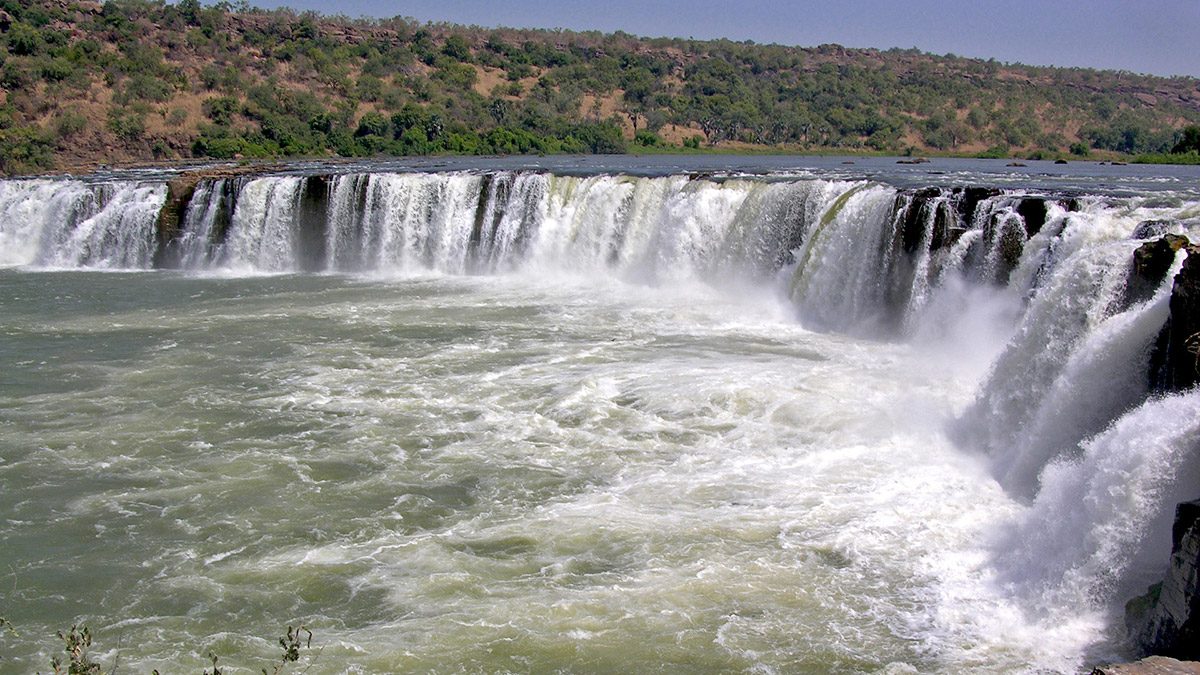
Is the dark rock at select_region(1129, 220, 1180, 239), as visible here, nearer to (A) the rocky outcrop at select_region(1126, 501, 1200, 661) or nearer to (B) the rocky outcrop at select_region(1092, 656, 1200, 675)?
(A) the rocky outcrop at select_region(1126, 501, 1200, 661)

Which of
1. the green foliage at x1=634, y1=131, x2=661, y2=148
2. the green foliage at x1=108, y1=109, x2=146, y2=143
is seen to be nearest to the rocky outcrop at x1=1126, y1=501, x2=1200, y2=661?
the green foliage at x1=108, y1=109, x2=146, y2=143

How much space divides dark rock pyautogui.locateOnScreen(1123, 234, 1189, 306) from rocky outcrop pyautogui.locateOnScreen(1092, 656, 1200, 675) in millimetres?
4835

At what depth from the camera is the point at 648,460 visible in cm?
861

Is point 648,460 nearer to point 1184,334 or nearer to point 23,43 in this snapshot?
point 1184,334

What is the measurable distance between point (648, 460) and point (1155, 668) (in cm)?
484

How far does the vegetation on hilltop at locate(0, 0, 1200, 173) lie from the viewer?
4269 cm

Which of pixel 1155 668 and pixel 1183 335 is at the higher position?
pixel 1183 335

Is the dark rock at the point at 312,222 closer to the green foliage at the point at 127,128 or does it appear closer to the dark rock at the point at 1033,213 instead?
the dark rock at the point at 1033,213

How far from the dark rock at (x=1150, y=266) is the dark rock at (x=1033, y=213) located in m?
3.33

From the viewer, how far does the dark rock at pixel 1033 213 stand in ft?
38.8

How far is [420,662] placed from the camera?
18.3ft

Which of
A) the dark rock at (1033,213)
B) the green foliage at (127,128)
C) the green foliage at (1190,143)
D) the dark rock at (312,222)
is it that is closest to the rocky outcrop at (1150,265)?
the dark rock at (1033,213)

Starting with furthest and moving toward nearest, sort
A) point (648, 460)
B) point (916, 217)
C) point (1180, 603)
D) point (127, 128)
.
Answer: point (127, 128), point (916, 217), point (648, 460), point (1180, 603)

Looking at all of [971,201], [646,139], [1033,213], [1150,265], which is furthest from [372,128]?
[1150,265]
